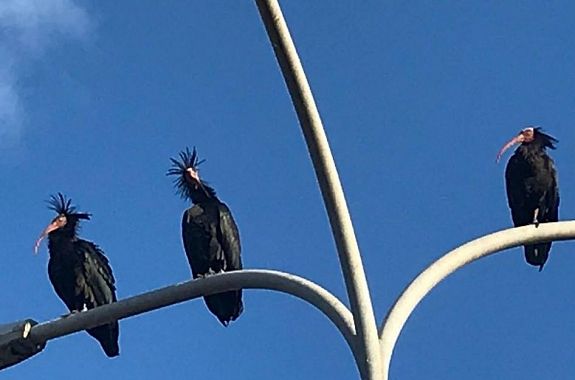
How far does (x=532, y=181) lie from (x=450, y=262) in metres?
6.31

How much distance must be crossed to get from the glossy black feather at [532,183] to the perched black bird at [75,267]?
169 inches

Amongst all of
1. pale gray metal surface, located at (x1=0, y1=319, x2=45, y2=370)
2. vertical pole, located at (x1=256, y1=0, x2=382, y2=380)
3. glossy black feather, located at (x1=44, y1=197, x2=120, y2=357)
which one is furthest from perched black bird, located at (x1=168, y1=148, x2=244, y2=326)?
vertical pole, located at (x1=256, y1=0, x2=382, y2=380)

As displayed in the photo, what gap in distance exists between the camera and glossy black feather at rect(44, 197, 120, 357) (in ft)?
43.6

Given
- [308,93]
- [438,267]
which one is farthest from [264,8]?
[438,267]

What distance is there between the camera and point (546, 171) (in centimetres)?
1258

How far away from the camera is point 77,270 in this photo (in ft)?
43.6

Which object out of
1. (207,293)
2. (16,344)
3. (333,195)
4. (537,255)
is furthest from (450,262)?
(537,255)

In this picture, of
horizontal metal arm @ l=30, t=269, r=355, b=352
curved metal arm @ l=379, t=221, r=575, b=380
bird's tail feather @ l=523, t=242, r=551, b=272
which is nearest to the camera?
curved metal arm @ l=379, t=221, r=575, b=380

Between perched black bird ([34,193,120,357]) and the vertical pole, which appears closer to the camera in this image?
the vertical pole

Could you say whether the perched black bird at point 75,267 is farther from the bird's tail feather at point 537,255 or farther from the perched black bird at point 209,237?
the bird's tail feather at point 537,255

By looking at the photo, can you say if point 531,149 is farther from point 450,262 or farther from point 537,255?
point 450,262

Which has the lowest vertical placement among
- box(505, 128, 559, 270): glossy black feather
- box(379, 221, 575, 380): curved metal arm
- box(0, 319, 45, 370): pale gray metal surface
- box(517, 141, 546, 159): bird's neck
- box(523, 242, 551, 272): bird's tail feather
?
box(379, 221, 575, 380): curved metal arm

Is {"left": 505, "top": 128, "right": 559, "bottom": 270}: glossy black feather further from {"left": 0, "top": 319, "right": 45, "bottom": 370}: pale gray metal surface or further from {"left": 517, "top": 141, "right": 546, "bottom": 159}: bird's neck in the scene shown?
{"left": 0, "top": 319, "right": 45, "bottom": 370}: pale gray metal surface

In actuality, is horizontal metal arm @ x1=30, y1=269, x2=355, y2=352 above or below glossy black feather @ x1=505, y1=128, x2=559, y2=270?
below
